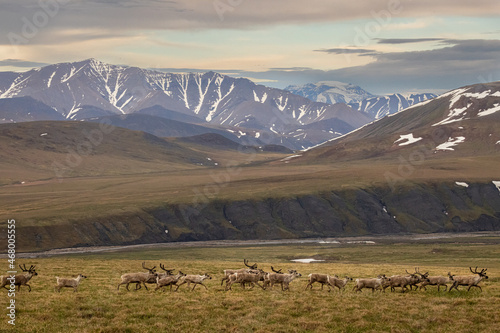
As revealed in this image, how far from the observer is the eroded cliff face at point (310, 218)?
158 meters

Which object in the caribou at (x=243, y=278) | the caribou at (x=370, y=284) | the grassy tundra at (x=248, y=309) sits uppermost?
the caribou at (x=243, y=278)

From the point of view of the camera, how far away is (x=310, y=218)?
17938 centimetres

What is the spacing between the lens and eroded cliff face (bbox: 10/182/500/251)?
157500mm

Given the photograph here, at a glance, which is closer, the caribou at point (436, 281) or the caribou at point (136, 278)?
the caribou at point (136, 278)

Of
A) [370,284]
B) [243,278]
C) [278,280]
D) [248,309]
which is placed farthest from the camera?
[243,278]

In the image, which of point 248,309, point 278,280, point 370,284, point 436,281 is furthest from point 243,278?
point 436,281

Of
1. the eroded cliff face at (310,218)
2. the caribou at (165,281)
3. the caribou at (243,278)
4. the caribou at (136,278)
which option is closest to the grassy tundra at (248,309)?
the caribou at (165,281)

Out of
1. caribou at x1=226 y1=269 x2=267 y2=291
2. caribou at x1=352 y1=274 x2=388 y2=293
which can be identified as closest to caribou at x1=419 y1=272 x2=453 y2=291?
caribou at x1=352 y1=274 x2=388 y2=293

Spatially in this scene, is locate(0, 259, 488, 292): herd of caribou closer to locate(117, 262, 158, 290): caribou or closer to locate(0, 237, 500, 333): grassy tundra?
locate(117, 262, 158, 290): caribou

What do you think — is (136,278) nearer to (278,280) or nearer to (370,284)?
(278,280)

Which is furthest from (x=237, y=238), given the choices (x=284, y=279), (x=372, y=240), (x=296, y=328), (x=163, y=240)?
(x=296, y=328)

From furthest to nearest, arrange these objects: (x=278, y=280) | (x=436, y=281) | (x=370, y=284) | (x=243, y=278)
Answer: (x=243, y=278) → (x=278, y=280) → (x=436, y=281) → (x=370, y=284)

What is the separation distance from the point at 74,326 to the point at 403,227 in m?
158

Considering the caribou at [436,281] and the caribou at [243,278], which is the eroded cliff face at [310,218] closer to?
the caribou at [243,278]
